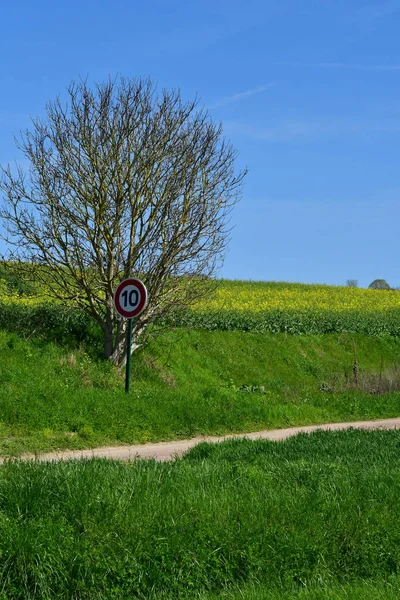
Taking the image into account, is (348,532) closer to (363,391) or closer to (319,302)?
(363,391)

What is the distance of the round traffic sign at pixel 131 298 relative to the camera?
1641 centimetres

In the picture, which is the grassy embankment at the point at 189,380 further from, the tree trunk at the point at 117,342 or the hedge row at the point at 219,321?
the tree trunk at the point at 117,342

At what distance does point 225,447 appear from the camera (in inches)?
483

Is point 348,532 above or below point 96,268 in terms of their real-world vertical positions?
below

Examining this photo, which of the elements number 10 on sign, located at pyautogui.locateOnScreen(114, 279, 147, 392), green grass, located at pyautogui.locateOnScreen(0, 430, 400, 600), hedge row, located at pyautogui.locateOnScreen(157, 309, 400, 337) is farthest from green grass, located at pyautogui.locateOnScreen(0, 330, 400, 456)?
green grass, located at pyautogui.locateOnScreen(0, 430, 400, 600)

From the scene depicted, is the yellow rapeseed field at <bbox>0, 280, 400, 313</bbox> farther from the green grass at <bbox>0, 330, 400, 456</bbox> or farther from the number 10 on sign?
the number 10 on sign

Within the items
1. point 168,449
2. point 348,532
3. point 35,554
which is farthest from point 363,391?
point 35,554

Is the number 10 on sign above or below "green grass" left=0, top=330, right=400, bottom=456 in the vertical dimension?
above

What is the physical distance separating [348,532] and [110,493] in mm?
2369

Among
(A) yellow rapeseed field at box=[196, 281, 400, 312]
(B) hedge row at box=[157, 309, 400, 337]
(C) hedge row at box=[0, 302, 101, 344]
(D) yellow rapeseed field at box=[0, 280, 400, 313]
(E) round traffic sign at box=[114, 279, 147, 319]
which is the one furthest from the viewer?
(A) yellow rapeseed field at box=[196, 281, 400, 312]

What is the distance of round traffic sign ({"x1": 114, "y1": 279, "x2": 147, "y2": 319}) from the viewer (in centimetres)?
1641

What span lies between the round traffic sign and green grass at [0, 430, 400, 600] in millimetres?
7413

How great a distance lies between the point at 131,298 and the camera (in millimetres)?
16656

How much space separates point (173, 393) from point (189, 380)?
18.0ft
